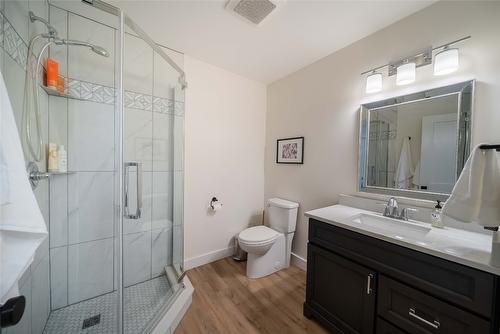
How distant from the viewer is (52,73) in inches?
50.1

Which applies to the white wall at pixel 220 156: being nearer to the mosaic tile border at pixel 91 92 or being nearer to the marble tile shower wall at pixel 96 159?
the mosaic tile border at pixel 91 92

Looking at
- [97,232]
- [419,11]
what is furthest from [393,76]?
[97,232]

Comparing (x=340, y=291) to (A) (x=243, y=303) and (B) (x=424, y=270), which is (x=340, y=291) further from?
(A) (x=243, y=303)

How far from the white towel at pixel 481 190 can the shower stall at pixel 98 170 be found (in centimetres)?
189

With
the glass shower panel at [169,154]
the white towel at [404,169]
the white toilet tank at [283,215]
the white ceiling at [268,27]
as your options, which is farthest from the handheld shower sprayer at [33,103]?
the white towel at [404,169]

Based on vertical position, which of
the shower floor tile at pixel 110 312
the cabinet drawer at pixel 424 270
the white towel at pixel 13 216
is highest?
the white towel at pixel 13 216

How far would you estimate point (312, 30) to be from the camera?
1607mm

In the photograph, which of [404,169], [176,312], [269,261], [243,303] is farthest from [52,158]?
[404,169]

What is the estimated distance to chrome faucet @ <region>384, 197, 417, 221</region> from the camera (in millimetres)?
1382

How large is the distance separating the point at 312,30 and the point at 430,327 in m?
2.04

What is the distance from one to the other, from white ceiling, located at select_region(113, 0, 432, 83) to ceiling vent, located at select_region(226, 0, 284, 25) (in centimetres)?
6

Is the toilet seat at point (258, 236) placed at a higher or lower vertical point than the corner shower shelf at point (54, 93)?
lower

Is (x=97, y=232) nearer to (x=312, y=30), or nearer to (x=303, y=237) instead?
(x=303, y=237)

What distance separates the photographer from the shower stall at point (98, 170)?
1223 mm
